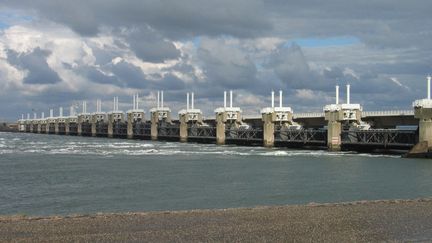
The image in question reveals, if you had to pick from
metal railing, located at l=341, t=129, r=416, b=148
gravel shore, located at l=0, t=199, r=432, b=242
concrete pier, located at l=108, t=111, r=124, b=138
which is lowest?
gravel shore, located at l=0, t=199, r=432, b=242

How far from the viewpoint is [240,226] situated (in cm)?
1792

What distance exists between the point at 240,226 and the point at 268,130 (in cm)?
9030

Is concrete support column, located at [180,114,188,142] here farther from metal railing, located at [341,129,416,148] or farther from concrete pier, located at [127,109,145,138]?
metal railing, located at [341,129,416,148]

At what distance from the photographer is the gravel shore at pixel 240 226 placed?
1603cm

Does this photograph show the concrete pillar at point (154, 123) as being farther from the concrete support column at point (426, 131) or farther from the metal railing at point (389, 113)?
the concrete support column at point (426, 131)

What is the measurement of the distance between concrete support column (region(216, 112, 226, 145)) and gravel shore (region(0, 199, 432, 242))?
98161 mm

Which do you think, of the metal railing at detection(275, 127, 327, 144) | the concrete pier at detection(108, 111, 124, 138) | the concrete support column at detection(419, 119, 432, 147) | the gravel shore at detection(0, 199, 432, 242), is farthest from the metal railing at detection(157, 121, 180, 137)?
the gravel shore at detection(0, 199, 432, 242)

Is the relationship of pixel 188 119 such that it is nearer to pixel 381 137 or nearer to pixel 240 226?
pixel 381 137

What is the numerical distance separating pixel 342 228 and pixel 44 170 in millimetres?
39404

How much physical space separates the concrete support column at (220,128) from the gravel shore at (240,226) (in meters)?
98.2

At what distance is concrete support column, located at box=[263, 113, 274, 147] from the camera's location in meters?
107

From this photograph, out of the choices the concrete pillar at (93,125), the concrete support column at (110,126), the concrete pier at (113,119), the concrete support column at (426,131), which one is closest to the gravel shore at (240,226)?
the concrete support column at (426,131)

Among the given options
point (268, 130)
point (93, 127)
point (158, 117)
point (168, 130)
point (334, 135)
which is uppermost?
point (158, 117)

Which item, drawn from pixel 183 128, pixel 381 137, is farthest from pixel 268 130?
pixel 183 128
